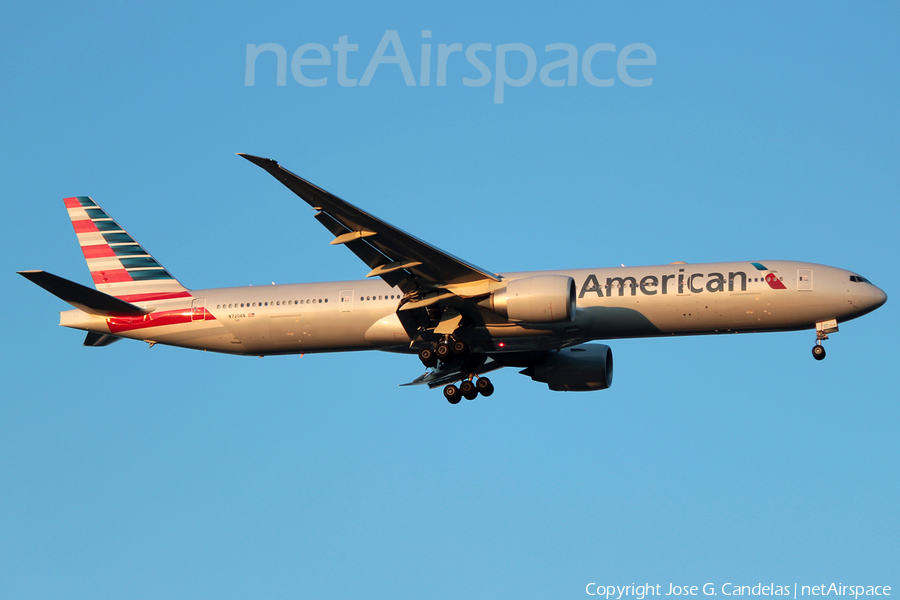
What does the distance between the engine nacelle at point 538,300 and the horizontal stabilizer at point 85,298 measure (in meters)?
14.8

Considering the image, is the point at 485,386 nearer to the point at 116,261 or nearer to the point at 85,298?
the point at 85,298

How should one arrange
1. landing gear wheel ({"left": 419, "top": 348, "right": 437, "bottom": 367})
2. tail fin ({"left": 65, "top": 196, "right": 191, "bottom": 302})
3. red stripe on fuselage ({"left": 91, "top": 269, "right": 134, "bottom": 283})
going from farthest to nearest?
red stripe on fuselage ({"left": 91, "top": 269, "right": 134, "bottom": 283}), tail fin ({"left": 65, "top": 196, "right": 191, "bottom": 302}), landing gear wheel ({"left": 419, "top": 348, "right": 437, "bottom": 367})

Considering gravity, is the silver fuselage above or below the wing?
below

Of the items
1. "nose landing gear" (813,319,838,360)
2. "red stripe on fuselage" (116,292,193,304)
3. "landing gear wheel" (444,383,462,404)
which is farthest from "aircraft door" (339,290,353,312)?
"nose landing gear" (813,319,838,360)

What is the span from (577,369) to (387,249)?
1013cm

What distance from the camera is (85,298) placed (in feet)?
121

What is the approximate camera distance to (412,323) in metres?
35.0

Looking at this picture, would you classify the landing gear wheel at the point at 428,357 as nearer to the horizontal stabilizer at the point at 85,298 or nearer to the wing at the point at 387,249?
the wing at the point at 387,249

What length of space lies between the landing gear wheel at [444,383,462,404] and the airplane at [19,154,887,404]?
52 mm

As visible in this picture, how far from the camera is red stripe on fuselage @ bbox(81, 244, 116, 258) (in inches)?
1602

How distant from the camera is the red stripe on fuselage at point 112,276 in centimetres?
4003

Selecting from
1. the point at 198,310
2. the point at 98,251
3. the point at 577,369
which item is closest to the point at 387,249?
the point at 198,310

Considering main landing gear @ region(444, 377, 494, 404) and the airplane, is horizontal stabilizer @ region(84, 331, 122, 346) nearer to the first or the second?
the airplane

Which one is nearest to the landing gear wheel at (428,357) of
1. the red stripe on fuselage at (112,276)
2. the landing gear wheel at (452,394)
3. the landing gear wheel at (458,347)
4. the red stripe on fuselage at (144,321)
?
the landing gear wheel at (458,347)
